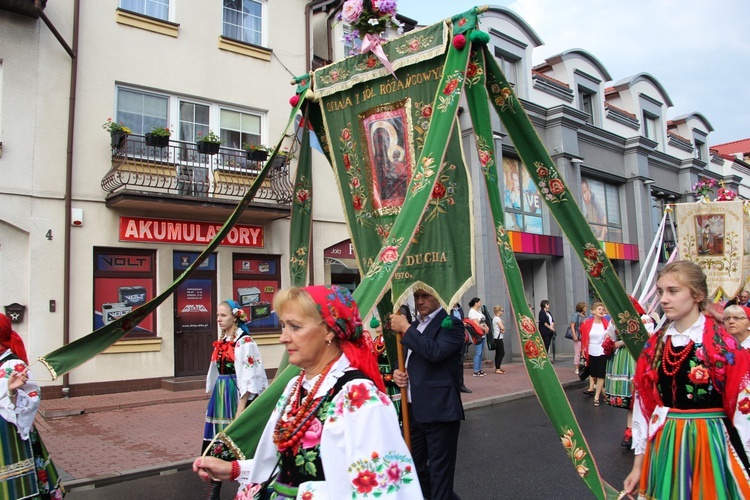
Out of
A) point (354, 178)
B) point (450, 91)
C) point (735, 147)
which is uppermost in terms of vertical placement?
point (735, 147)

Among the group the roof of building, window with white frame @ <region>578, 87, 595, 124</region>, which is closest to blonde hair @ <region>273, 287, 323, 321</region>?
window with white frame @ <region>578, 87, 595, 124</region>

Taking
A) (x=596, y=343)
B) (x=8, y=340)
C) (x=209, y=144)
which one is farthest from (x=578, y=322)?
(x=8, y=340)

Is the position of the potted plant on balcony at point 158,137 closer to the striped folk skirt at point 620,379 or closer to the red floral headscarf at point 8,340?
the red floral headscarf at point 8,340

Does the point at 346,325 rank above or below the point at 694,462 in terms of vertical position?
above

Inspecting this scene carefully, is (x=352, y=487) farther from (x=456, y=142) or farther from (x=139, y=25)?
(x=139, y=25)

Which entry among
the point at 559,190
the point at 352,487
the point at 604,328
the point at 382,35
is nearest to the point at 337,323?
the point at 352,487

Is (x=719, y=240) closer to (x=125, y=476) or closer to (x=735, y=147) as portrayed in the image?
(x=125, y=476)

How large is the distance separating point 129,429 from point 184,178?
Answer: 560 centimetres

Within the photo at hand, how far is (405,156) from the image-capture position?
4832mm

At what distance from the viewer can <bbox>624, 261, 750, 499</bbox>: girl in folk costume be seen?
3.08m

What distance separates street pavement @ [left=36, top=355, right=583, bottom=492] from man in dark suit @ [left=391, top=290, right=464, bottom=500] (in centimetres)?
392

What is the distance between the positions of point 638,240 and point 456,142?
20.7m

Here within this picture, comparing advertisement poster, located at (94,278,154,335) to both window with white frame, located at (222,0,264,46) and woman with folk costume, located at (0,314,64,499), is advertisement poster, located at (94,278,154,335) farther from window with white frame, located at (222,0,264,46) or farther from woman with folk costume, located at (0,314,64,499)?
woman with folk costume, located at (0,314,64,499)

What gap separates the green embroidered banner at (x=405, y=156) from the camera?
4.38m
